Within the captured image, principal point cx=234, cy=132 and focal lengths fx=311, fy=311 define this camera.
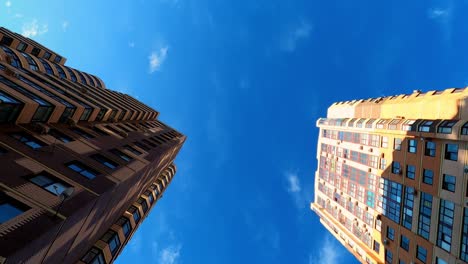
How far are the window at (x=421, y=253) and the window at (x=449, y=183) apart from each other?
8.27m

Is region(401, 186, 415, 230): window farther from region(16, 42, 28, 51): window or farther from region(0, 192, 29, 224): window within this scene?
region(16, 42, 28, 51): window

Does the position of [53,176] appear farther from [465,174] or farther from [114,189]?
[465,174]

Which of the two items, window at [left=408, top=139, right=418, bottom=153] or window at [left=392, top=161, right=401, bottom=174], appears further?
window at [left=392, top=161, right=401, bottom=174]

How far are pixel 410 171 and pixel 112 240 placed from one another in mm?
37034

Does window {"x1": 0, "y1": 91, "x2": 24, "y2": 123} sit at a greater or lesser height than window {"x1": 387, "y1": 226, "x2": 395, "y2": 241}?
greater

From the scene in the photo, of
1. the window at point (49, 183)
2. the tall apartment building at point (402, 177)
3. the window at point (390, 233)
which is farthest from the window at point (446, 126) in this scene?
the window at point (49, 183)

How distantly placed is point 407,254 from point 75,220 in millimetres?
39436

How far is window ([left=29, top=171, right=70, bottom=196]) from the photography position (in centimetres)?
1767

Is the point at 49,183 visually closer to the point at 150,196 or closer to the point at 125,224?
the point at 125,224

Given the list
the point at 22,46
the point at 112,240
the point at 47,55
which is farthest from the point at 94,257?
the point at 47,55

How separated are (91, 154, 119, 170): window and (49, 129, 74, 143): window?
2.39 metres

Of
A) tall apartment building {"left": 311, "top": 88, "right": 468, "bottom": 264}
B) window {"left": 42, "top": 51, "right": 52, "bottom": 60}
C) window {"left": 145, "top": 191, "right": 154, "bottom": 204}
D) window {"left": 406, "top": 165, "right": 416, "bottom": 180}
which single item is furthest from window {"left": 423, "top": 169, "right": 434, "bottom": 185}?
window {"left": 42, "top": 51, "right": 52, "bottom": 60}

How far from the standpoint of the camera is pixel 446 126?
34.8 metres

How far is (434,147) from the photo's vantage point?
120 feet
